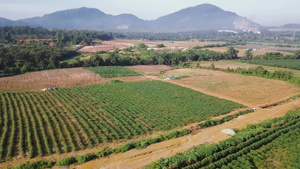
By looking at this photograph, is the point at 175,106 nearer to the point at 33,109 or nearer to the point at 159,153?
the point at 159,153

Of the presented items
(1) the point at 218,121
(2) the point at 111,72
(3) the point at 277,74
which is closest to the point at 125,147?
(1) the point at 218,121

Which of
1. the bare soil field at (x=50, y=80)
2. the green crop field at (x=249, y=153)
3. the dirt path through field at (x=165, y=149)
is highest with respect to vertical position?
the bare soil field at (x=50, y=80)

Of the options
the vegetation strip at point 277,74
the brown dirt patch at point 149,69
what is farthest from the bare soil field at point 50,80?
the vegetation strip at point 277,74

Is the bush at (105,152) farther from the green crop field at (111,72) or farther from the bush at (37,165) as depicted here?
the green crop field at (111,72)

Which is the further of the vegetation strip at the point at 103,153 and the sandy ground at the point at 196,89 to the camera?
the sandy ground at the point at 196,89

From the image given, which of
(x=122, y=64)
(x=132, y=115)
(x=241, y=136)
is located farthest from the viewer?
(x=122, y=64)

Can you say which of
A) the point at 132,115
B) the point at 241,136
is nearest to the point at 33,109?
the point at 132,115
